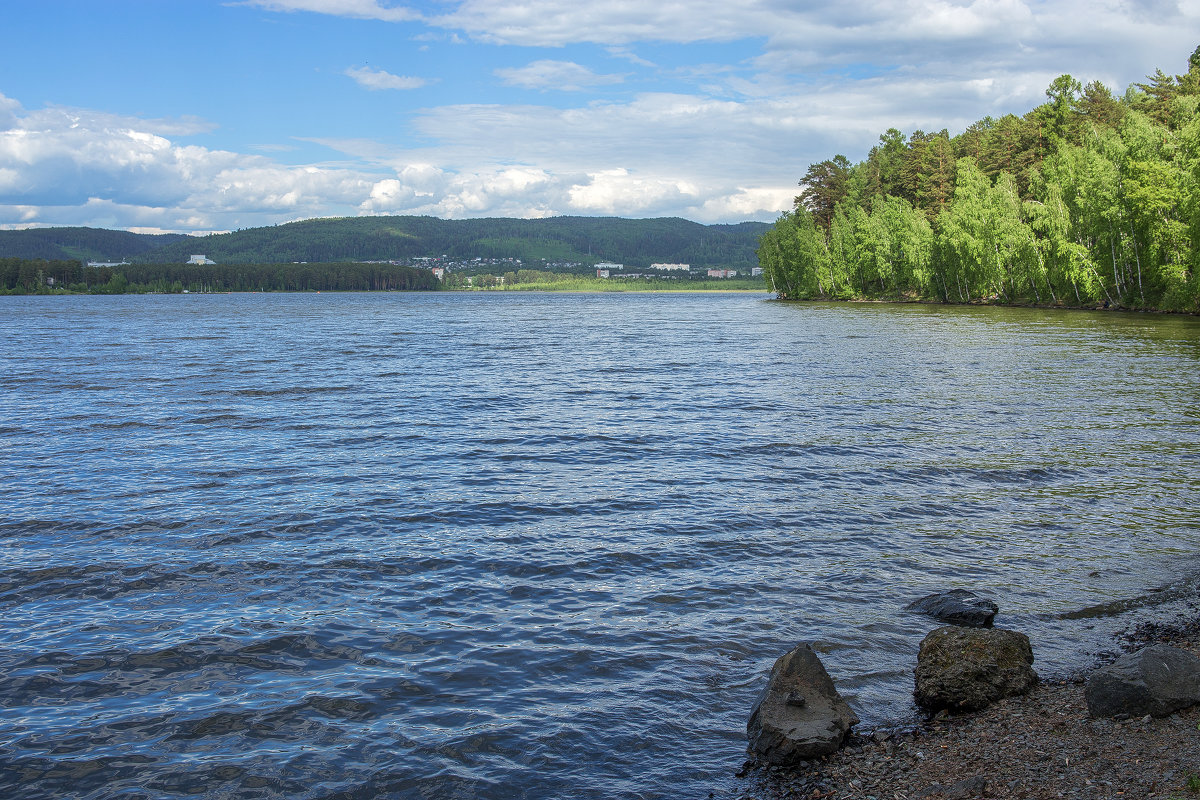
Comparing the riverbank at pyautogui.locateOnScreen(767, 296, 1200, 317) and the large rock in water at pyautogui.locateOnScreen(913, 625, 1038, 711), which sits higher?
the riverbank at pyautogui.locateOnScreen(767, 296, 1200, 317)

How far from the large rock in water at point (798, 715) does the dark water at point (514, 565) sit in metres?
0.59

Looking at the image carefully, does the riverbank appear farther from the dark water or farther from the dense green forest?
the dark water

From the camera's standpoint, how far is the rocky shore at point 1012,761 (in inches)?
300

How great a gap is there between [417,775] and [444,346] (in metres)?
65.7

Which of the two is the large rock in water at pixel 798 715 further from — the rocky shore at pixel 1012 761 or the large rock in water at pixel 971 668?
the large rock in water at pixel 971 668

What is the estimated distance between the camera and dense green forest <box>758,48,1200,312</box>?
7419 cm

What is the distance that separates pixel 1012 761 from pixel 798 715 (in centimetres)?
212

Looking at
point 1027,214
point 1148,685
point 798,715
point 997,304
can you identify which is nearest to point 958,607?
point 1148,685

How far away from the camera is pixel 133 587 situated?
14273 mm

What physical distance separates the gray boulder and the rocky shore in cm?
222

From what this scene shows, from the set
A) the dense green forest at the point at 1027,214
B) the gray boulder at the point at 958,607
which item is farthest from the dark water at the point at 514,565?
the dense green forest at the point at 1027,214

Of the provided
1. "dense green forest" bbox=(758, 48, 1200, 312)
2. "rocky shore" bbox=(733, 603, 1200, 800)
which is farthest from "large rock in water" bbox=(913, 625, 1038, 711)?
"dense green forest" bbox=(758, 48, 1200, 312)

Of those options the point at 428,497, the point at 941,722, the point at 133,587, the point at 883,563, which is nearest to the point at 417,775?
the point at 941,722

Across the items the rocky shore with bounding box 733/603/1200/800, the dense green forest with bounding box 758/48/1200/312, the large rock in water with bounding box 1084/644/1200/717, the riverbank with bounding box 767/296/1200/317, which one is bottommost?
the rocky shore with bounding box 733/603/1200/800
